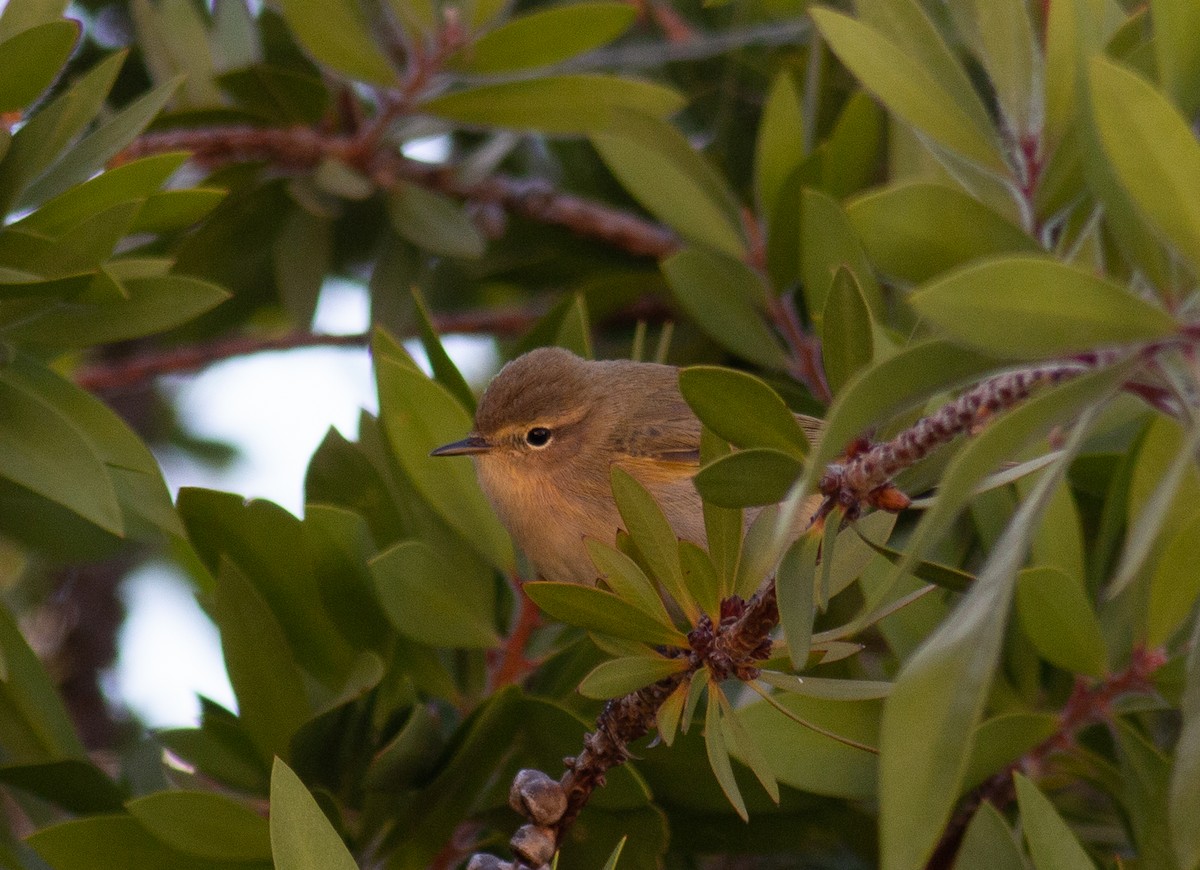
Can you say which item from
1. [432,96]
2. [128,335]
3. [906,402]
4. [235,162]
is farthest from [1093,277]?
[235,162]

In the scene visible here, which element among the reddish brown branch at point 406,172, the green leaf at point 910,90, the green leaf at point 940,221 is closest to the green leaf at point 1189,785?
the green leaf at point 940,221

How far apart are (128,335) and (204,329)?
1.54 m

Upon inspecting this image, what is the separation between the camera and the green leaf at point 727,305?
2932 millimetres

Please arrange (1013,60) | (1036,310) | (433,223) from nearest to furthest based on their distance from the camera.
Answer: (1036,310) → (1013,60) → (433,223)

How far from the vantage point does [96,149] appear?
221cm

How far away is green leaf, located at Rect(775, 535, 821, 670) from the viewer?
4.79 ft

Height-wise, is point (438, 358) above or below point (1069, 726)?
above

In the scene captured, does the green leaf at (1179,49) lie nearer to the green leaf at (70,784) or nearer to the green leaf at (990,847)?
the green leaf at (990,847)

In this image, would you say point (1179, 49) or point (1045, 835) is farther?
point (1045, 835)

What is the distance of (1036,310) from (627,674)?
77cm

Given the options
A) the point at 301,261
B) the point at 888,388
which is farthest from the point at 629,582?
the point at 301,261

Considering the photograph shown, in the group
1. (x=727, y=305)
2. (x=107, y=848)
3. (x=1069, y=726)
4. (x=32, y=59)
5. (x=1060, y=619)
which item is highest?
(x=32, y=59)

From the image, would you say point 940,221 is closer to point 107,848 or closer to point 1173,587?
point 1173,587

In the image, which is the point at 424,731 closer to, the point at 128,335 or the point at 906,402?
the point at 128,335
